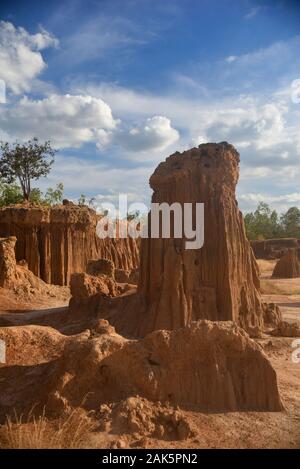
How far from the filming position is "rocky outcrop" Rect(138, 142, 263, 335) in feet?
35.8

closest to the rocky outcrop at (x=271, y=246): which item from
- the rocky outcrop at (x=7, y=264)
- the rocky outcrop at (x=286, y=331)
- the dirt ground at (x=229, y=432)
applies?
the rocky outcrop at (x=7, y=264)

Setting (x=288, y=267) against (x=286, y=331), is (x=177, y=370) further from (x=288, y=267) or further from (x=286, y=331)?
(x=288, y=267)

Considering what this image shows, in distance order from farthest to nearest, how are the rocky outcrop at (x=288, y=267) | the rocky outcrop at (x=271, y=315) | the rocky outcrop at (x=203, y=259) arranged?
the rocky outcrop at (x=288, y=267), the rocky outcrop at (x=271, y=315), the rocky outcrop at (x=203, y=259)

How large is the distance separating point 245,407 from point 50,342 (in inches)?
155

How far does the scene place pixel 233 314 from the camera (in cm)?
1110

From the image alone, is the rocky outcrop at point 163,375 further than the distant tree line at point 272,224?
No

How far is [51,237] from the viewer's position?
20703mm

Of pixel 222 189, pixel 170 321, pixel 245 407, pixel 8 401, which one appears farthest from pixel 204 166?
pixel 8 401

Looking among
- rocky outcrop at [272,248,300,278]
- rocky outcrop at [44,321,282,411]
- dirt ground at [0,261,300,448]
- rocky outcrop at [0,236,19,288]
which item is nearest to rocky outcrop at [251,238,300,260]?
rocky outcrop at [272,248,300,278]

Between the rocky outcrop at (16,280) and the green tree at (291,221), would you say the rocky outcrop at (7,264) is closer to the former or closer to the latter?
the rocky outcrop at (16,280)

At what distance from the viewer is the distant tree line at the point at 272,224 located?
202 ft

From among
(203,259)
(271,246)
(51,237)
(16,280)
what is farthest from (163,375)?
(271,246)

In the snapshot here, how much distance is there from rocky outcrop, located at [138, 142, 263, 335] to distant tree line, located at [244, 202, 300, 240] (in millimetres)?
43671

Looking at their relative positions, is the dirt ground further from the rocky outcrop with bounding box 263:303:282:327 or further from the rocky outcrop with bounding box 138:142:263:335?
the rocky outcrop with bounding box 263:303:282:327
